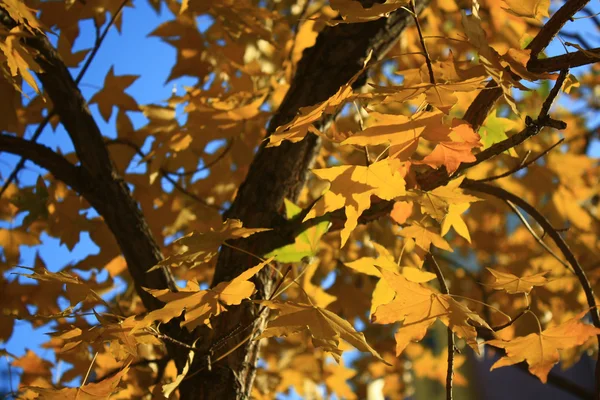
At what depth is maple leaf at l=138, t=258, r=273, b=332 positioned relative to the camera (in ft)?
2.00

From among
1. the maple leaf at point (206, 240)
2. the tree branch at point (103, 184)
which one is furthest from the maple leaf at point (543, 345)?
the tree branch at point (103, 184)

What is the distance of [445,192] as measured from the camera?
0.69 m

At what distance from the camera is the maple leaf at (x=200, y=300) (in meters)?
0.61

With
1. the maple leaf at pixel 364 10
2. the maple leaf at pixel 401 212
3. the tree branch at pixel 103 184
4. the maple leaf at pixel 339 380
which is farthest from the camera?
the maple leaf at pixel 339 380

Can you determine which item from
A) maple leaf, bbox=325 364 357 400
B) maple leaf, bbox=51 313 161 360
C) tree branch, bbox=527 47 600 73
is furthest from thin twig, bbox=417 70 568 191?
maple leaf, bbox=325 364 357 400

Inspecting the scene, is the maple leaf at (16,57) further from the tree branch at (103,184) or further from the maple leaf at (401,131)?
the maple leaf at (401,131)

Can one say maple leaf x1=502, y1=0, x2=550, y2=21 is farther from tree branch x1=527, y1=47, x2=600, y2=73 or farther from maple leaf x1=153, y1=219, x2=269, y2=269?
maple leaf x1=153, y1=219, x2=269, y2=269

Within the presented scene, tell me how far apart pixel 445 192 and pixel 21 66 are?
0.53m

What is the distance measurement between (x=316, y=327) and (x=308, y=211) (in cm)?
28

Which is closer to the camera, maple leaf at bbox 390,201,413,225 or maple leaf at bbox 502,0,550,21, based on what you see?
maple leaf at bbox 502,0,550,21

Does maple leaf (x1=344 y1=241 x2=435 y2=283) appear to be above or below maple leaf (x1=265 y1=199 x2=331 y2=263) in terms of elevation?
below

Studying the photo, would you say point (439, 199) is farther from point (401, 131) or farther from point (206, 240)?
point (206, 240)

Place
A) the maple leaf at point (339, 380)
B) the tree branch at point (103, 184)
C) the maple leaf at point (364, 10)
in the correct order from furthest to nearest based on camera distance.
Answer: the maple leaf at point (339, 380) → the tree branch at point (103, 184) → the maple leaf at point (364, 10)

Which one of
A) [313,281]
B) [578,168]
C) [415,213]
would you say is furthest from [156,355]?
[578,168]
